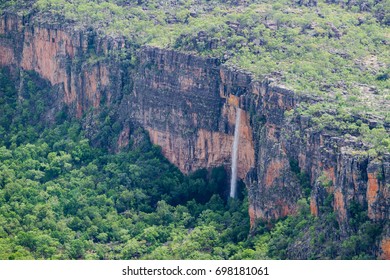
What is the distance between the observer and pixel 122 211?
303 feet

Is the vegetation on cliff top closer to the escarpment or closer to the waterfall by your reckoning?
the escarpment

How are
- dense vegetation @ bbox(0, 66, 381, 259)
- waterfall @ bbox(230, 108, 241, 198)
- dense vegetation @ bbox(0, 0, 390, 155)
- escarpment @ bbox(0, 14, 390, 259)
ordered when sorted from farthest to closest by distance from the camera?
waterfall @ bbox(230, 108, 241, 198) → dense vegetation @ bbox(0, 0, 390, 155) → dense vegetation @ bbox(0, 66, 381, 259) → escarpment @ bbox(0, 14, 390, 259)

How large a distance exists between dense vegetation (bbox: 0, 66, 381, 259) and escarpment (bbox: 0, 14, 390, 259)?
34.8 inches

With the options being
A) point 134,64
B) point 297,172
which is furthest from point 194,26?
point 297,172

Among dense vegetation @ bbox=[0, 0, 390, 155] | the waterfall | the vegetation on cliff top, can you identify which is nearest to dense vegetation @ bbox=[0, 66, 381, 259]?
the waterfall

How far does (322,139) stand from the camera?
3147 inches

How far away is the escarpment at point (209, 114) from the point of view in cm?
7656

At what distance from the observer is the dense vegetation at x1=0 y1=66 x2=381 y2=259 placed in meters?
79.8

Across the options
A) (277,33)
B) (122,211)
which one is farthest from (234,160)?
(277,33)

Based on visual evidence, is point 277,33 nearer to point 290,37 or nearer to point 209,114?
point 290,37

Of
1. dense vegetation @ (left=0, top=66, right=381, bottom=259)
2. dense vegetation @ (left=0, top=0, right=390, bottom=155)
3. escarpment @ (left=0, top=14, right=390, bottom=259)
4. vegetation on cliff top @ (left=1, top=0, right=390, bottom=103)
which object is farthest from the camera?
vegetation on cliff top @ (left=1, top=0, right=390, bottom=103)

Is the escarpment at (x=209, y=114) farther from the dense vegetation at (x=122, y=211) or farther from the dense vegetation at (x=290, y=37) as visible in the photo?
the dense vegetation at (x=290, y=37)

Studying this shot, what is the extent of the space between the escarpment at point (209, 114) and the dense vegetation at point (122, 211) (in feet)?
2.90

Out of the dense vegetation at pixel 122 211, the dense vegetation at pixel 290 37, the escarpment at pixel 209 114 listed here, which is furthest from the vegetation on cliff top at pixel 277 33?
the dense vegetation at pixel 122 211
